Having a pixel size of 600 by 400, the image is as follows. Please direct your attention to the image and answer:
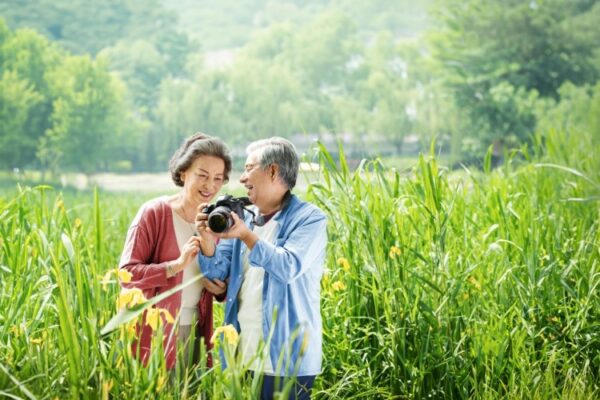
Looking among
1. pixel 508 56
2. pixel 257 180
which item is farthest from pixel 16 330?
pixel 508 56

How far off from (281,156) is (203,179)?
233mm

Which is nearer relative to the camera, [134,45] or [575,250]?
[575,250]

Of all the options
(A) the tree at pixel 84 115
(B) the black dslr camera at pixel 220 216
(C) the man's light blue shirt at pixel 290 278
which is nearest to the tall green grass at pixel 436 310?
(C) the man's light blue shirt at pixel 290 278

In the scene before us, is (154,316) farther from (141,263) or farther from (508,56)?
(508,56)

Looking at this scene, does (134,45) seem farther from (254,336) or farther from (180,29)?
(254,336)

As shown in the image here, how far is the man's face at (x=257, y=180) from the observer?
6.25 ft

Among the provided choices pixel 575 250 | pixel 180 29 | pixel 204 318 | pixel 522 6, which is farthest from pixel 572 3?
pixel 204 318

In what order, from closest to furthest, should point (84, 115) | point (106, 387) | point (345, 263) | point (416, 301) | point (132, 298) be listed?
point (106, 387) < point (132, 298) < point (416, 301) < point (345, 263) < point (84, 115)

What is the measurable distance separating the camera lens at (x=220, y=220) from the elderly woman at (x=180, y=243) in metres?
0.22

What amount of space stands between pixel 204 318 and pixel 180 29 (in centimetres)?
1775

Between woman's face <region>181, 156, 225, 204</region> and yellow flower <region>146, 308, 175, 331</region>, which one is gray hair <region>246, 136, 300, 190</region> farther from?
yellow flower <region>146, 308, 175, 331</region>

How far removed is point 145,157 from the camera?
17.9 m

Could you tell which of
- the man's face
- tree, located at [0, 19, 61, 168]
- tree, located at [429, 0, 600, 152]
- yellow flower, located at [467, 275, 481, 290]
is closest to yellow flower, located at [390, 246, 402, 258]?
yellow flower, located at [467, 275, 481, 290]

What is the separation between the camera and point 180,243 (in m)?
2.07
